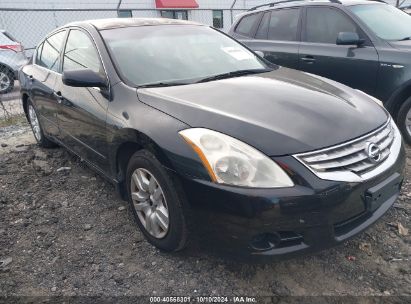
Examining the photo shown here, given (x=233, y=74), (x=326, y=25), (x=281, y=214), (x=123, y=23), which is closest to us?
(x=281, y=214)

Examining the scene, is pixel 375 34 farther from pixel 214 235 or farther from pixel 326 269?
pixel 214 235

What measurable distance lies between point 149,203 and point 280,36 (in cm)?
384

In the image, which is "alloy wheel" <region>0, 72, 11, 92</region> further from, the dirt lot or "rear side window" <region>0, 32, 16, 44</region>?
the dirt lot

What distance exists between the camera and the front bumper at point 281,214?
1944 mm

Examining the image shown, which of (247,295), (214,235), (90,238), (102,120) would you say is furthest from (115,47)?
(247,295)

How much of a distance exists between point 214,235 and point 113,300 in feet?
2.40

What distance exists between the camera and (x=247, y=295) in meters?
2.21

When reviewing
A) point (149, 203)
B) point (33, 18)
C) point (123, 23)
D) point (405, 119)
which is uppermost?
point (123, 23)

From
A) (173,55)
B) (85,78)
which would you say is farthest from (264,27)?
(85,78)

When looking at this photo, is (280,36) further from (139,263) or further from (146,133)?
(139,263)

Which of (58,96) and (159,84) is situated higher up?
(159,84)

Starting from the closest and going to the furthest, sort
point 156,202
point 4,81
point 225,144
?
point 225,144, point 156,202, point 4,81

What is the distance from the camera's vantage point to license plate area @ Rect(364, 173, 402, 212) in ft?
6.98

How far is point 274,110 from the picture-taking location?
2330 mm
